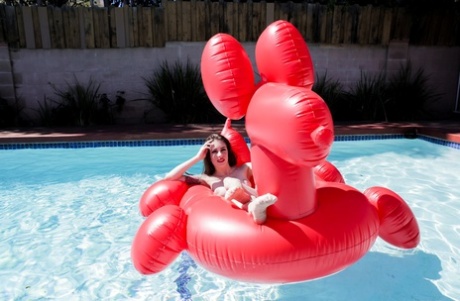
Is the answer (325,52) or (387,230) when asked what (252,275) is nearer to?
(387,230)

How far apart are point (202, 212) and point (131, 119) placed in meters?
6.61

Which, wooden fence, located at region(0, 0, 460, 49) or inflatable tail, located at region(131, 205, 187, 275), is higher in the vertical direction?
wooden fence, located at region(0, 0, 460, 49)

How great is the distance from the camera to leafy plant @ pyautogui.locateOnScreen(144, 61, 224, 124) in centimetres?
816

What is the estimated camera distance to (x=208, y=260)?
217 cm

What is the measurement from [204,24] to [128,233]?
18.9ft

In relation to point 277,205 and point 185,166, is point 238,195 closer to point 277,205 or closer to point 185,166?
point 277,205

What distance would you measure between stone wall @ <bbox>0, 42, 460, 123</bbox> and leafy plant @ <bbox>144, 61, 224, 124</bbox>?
40 cm

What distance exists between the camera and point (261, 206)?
2.03 meters

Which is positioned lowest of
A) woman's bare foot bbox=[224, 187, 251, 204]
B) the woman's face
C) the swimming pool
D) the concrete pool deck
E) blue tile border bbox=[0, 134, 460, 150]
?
the swimming pool

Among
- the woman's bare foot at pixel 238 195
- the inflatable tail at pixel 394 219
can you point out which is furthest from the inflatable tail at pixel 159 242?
the inflatable tail at pixel 394 219

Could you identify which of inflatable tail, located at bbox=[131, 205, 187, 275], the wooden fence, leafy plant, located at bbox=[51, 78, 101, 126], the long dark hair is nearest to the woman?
the long dark hair

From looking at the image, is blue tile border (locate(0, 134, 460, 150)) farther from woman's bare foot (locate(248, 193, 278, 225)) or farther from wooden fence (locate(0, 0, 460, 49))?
woman's bare foot (locate(248, 193, 278, 225))

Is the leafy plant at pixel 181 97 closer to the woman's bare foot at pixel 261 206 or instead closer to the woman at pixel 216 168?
the woman at pixel 216 168

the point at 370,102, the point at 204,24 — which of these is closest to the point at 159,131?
the point at 204,24
